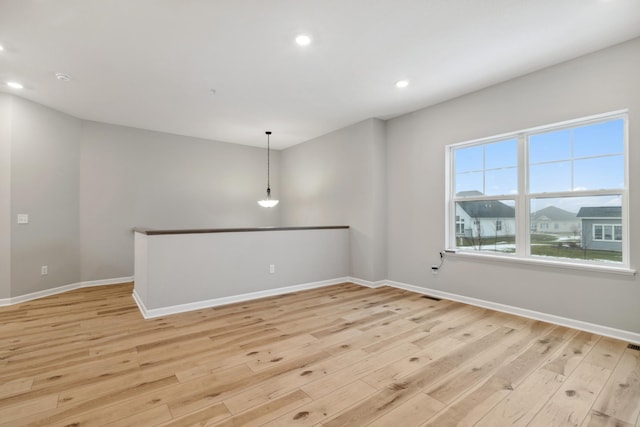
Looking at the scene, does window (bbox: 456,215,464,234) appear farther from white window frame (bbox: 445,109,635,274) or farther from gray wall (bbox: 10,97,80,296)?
gray wall (bbox: 10,97,80,296)

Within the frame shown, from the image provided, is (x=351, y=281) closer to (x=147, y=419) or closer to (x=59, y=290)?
(x=147, y=419)

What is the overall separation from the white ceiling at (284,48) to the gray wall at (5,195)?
34cm

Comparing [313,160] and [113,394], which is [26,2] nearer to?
[113,394]

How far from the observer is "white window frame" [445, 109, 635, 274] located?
2.84m

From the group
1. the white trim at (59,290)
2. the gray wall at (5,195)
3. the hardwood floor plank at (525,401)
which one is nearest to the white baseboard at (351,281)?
the white trim at (59,290)


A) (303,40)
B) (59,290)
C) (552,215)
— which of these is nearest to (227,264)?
(303,40)

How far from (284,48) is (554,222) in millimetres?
3431

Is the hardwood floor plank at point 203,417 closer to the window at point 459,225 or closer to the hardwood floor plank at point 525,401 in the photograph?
the hardwood floor plank at point 525,401

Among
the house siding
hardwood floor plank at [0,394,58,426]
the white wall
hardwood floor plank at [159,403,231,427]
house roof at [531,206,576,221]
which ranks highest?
house roof at [531,206,576,221]

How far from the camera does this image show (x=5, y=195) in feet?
12.9

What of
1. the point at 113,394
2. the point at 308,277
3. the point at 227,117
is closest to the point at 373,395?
the point at 113,394

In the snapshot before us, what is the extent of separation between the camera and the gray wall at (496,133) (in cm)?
279

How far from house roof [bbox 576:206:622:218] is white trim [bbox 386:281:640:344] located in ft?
3.53

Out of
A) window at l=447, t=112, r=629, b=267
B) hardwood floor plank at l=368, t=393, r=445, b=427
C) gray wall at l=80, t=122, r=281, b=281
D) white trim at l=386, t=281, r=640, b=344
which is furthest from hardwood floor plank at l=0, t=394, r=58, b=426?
window at l=447, t=112, r=629, b=267
